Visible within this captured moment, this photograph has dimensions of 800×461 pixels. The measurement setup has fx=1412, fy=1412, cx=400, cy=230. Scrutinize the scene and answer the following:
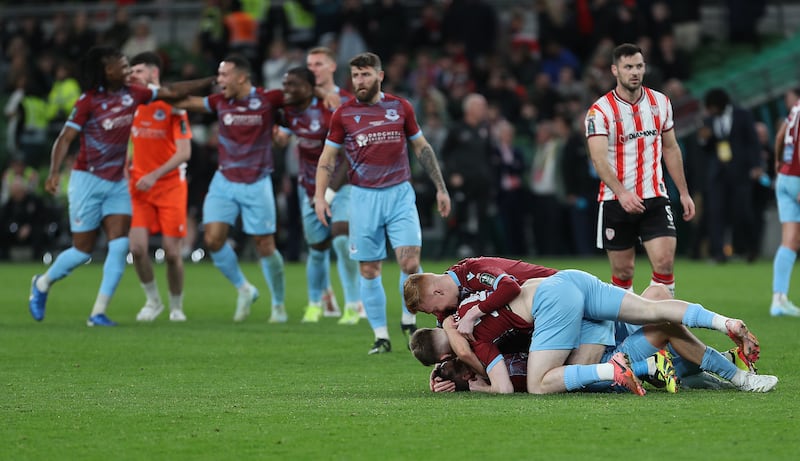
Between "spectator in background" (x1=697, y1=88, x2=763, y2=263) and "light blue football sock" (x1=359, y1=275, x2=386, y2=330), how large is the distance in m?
10.9

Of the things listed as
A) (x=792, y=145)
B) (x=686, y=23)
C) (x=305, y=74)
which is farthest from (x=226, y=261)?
(x=686, y=23)

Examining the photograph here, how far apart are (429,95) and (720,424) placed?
17.6 meters

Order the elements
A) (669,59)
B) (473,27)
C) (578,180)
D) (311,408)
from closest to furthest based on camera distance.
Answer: (311,408), (578,180), (669,59), (473,27)

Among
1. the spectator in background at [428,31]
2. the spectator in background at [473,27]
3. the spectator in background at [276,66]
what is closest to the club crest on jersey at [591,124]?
the spectator in background at [276,66]

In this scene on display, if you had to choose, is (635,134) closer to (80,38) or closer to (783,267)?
(783,267)

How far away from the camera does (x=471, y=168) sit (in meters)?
24.1

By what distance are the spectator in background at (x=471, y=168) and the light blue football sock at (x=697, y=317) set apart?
15113mm

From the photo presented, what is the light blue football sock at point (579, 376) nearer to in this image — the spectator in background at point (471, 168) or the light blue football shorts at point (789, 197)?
the light blue football shorts at point (789, 197)

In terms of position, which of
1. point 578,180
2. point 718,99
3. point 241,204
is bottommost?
point 578,180

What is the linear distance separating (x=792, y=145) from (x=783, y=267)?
4.20 feet

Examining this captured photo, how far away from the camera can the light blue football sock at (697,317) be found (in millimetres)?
8484

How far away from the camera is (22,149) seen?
28062mm

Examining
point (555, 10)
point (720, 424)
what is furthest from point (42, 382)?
point (555, 10)

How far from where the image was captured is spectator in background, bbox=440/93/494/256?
23938 millimetres
